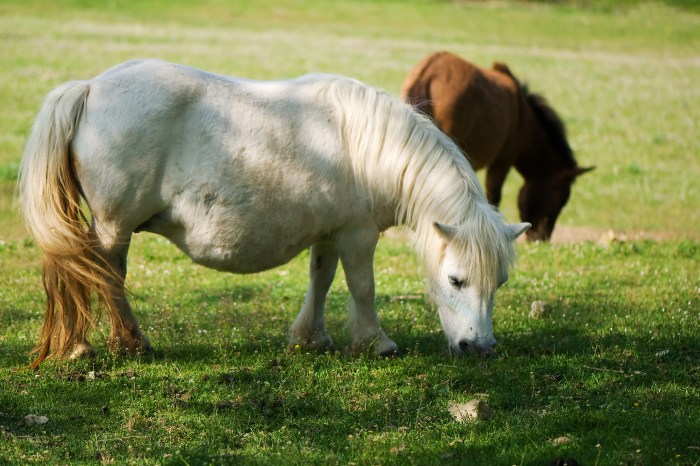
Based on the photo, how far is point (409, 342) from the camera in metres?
7.47

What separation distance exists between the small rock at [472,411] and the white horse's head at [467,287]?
836 millimetres

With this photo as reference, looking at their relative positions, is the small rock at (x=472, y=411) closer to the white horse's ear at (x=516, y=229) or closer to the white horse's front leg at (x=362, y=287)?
the white horse's front leg at (x=362, y=287)

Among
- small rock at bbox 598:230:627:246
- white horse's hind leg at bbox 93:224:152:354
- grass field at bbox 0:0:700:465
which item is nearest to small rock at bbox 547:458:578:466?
grass field at bbox 0:0:700:465

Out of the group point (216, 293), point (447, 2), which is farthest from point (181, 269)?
point (447, 2)

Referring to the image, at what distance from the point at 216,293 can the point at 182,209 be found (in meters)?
2.74

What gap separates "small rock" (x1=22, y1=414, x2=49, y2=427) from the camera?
545cm

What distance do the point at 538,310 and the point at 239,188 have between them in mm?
3317

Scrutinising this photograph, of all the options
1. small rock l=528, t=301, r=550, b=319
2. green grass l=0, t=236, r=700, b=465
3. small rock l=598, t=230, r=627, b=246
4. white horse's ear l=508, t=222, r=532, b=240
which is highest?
white horse's ear l=508, t=222, r=532, b=240

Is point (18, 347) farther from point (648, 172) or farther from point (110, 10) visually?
point (110, 10)

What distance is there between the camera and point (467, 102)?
12508 millimetres

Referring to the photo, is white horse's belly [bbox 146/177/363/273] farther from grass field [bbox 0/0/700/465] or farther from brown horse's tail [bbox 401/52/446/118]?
brown horse's tail [bbox 401/52/446/118]

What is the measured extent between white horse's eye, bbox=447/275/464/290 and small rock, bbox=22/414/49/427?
2.88 metres

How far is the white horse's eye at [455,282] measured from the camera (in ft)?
21.3

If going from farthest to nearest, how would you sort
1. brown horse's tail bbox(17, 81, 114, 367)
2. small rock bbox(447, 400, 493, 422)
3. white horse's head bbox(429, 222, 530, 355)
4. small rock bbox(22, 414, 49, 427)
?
white horse's head bbox(429, 222, 530, 355) → brown horse's tail bbox(17, 81, 114, 367) → small rock bbox(447, 400, 493, 422) → small rock bbox(22, 414, 49, 427)
